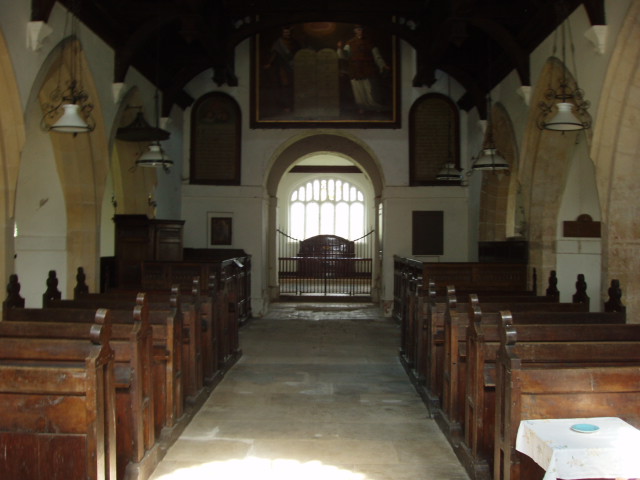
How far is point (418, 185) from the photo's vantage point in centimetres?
1159

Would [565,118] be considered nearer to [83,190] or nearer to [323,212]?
[83,190]

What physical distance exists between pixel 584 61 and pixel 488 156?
64.5 inches

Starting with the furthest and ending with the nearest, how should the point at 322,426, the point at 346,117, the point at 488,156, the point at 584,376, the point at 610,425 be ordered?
the point at 346,117 < the point at 488,156 < the point at 322,426 < the point at 584,376 < the point at 610,425

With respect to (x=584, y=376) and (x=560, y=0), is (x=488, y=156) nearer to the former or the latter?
(x=560, y=0)

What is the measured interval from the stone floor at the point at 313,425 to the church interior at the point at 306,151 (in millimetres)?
123

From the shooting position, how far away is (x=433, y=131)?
11.5 m

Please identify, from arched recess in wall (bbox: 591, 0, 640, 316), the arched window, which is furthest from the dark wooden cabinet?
the arched window

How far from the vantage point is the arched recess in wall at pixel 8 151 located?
5.58 meters

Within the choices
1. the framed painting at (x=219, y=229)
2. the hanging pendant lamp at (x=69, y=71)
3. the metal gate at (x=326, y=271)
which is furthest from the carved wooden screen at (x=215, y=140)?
the hanging pendant lamp at (x=69, y=71)

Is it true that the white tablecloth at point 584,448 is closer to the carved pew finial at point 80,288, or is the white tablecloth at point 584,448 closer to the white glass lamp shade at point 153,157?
the carved pew finial at point 80,288

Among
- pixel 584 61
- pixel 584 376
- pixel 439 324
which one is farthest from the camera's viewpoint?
pixel 584 61

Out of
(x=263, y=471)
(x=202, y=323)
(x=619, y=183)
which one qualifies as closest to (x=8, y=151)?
(x=202, y=323)

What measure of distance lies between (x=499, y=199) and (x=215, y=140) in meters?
5.23

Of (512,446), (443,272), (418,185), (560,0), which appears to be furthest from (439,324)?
(418,185)
